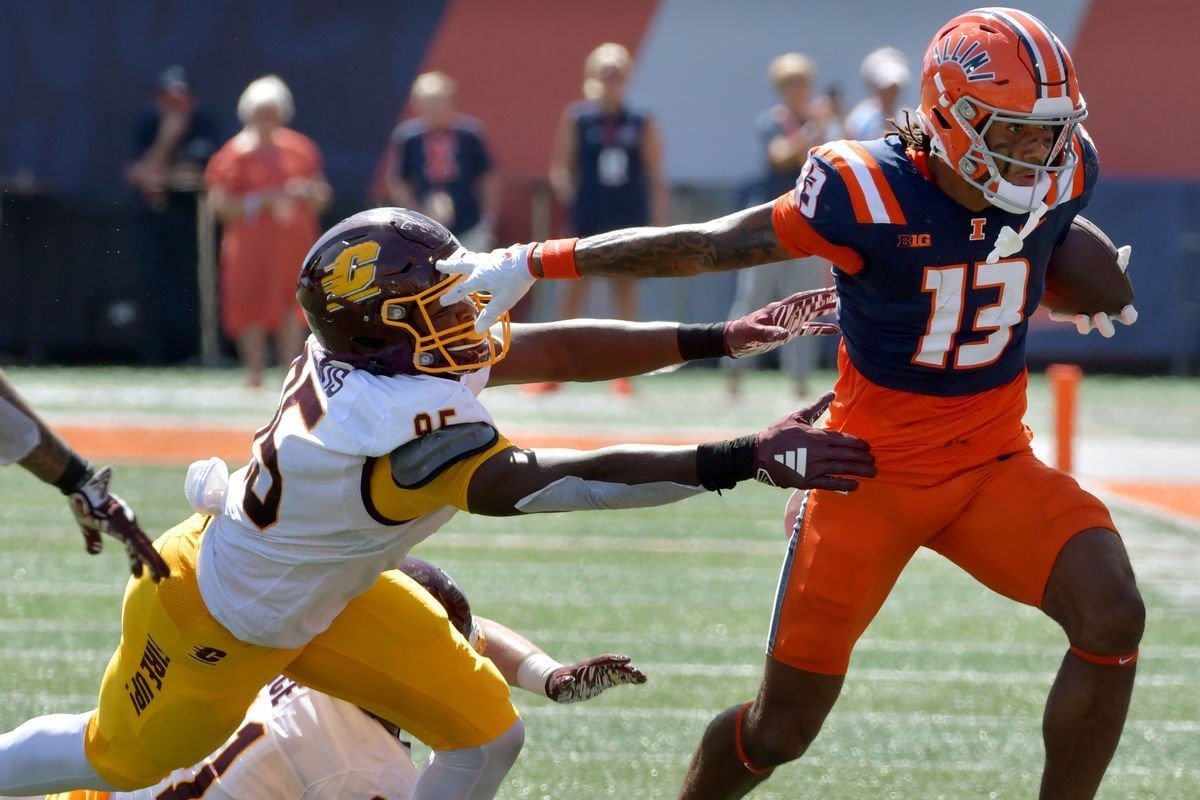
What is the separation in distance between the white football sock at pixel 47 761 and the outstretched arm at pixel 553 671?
0.90 metres

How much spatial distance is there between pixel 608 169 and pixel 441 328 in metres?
8.94

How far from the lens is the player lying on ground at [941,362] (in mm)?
3701

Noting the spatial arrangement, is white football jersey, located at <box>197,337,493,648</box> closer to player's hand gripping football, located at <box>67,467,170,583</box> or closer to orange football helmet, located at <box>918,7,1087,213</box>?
player's hand gripping football, located at <box>67,467,170,583</box>

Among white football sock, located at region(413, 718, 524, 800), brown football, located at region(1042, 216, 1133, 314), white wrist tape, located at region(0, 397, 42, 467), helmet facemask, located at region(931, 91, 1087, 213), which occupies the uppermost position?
helmet facemask, located at region(931, 91, 1087, 213)

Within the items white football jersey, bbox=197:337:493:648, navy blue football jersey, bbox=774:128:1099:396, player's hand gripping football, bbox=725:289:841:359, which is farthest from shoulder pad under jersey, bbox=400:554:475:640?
navy blue football jersey, bbox=774:128:1099:396

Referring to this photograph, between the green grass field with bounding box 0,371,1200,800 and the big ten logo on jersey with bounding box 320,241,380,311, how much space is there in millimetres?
1462

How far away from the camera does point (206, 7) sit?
14375 mm

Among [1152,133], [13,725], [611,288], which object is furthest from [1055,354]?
[13,725]

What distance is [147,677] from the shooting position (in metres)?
3.60

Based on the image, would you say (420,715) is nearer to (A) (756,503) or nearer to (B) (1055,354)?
(A) (756,503)

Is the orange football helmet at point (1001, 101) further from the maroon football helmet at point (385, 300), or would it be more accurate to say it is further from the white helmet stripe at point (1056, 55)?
the maroon football helmet at point (385, 300)

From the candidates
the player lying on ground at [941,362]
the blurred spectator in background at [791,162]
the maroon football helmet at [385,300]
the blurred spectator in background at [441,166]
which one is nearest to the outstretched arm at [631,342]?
the player lying on ground at [941,362]

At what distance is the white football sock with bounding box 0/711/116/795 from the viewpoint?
3.60 meters

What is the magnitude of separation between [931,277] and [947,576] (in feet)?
11.8
